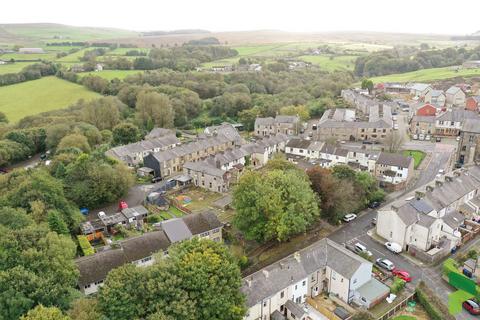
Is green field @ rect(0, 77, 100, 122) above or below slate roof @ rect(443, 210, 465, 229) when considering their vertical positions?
above

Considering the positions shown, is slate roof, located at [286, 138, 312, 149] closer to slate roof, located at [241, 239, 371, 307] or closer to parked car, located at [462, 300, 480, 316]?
slate roof, located at [241, 239, 371, 307]

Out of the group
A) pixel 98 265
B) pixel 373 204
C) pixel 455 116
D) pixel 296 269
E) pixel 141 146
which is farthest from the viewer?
pixel 455 116

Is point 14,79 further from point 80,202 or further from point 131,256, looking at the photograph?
point 131,256

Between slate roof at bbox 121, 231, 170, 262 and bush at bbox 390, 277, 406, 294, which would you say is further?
slate roof at bbox 121, 231, 170, 262

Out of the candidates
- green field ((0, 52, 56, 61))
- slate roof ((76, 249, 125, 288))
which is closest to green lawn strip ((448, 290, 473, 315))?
slate roof ((76, 249, 125, 288))

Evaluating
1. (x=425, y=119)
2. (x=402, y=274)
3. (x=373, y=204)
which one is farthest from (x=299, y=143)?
(x=402, y=274)

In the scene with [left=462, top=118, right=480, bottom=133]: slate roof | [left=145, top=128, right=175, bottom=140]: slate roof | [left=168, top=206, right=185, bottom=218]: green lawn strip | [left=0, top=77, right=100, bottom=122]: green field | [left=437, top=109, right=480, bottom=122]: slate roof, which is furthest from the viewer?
[left=0, top=77, right=100, bottom=122]: green field

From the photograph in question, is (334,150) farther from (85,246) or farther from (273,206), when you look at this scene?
(85,246)

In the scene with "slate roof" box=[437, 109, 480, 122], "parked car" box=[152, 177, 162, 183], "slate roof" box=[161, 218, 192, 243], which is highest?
"slate roof" box=[437, 109, 480, 122]

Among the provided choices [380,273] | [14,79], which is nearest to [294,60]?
[14,79]
